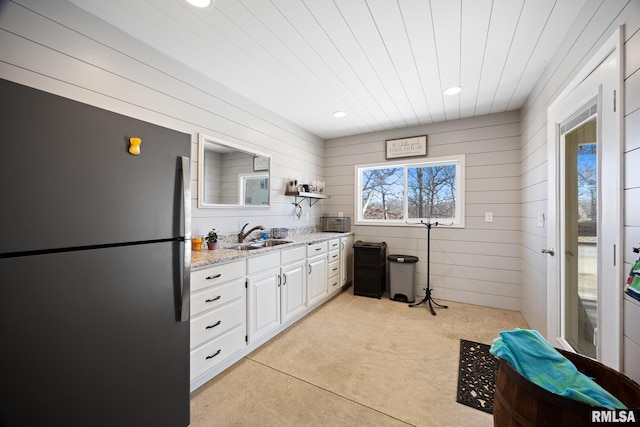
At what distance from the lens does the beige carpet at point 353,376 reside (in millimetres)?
1574

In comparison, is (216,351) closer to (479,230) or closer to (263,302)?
(263,302)

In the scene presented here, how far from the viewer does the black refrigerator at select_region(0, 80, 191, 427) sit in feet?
2.93

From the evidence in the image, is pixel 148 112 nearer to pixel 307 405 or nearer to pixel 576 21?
pixel 307 405

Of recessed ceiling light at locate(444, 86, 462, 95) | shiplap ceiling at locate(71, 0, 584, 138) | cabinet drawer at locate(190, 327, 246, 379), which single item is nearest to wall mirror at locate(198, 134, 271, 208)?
shiplap ceiling at locate(71, 0, 584, 138)

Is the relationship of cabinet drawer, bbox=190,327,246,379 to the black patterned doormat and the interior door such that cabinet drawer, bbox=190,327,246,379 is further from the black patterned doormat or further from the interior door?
the interior door

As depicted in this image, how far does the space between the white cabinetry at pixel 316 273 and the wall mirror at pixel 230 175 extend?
845 mm

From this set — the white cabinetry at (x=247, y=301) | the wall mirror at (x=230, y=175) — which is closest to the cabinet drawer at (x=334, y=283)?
the white cabinetry at (x=247, y=301)

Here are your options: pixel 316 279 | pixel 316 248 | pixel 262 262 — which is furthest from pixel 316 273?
pixel 262 262

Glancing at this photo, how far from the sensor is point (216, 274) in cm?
186

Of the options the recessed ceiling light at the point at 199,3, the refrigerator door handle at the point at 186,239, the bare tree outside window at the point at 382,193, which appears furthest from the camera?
the bare tree outside window at the point at 382,193

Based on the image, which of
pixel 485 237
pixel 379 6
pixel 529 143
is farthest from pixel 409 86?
pixel 485 237

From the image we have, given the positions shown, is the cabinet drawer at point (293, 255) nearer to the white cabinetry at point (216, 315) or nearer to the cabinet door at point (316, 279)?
the cabinet door at point (316, 279)

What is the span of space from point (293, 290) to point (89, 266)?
1.92 m

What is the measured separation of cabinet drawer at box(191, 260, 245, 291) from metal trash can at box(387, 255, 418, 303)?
2.27 m
